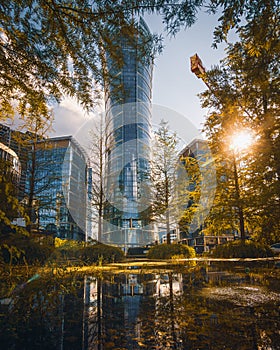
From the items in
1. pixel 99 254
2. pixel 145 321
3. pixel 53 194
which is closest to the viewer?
pixel 145 321

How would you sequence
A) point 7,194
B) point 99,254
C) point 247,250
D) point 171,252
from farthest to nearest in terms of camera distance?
point 171,252
point 99,254
point 247,250
point 7,194

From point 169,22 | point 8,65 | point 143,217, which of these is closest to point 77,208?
point 143,217

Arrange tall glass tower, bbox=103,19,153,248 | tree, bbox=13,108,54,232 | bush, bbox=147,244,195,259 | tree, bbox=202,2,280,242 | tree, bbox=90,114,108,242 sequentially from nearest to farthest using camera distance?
tree, bbox=202,2,280,242 < tree, bbox=13,108,54,232 < bush, bbox=147,244,195,259 < tree, bbox=90,114,108,242 < tall glass tower, bbox=103,19,153,248

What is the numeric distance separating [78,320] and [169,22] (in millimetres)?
3576

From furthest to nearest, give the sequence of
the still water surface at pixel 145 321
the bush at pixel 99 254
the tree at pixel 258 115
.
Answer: the bush at pixel 99 254 → the tree at pixel 258 115 → the still water surface at pixel 145 321

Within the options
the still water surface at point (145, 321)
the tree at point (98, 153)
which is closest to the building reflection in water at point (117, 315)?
the still water surface at point (145, 321)

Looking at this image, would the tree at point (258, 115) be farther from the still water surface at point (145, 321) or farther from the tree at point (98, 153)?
the tree at point (98, 153)

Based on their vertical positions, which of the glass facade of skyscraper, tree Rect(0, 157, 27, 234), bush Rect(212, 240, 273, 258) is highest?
the glass facade of skyscraper

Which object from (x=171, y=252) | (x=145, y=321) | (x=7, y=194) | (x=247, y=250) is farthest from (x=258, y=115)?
(x=171, y=252)

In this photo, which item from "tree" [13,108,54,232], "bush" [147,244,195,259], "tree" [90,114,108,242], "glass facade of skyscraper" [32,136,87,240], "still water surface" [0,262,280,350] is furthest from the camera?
"tree" [90,114,108,242]

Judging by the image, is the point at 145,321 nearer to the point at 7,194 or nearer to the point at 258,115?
the point at 7,194

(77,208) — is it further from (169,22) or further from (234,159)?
(169,22)

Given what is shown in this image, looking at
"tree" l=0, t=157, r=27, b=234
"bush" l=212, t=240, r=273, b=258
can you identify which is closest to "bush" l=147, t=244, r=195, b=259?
"bush" l=212, t=240, r=273, b=258

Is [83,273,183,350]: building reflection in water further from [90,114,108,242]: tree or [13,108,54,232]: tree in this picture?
[90,114,108,242]: tree
